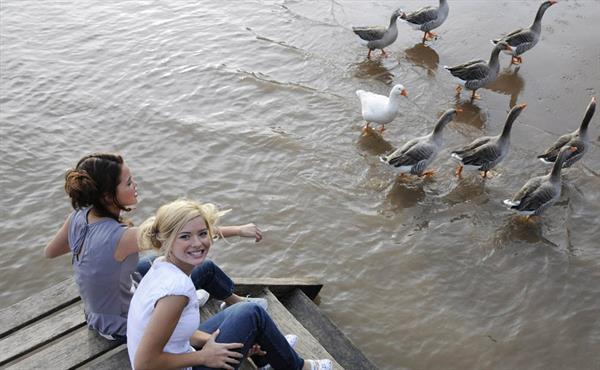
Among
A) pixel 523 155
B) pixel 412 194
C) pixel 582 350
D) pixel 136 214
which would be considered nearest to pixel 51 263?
pixel 136 214

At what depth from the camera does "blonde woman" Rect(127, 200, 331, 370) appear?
131 inches

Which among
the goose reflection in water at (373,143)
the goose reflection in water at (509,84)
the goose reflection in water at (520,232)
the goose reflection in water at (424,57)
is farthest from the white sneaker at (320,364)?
the goose reflection in water at (424,57)

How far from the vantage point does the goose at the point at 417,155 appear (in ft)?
25.4

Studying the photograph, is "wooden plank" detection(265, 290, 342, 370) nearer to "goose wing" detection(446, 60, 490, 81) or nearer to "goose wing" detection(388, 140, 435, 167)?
"goose wing" detection(388, 140, 435, 167)

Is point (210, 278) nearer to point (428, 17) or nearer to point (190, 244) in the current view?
point (190, 244)

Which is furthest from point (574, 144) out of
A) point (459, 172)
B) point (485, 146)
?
point (459, 172)

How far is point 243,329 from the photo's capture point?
383 centimetres

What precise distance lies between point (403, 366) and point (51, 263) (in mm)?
4099

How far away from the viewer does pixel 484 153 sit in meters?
7.74

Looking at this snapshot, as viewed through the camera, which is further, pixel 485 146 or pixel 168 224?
pixel 485 146

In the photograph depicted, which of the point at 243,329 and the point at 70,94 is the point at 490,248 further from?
the point at 70,94

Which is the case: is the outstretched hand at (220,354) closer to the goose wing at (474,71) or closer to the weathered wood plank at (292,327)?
the weathered wood plank at (292,327)

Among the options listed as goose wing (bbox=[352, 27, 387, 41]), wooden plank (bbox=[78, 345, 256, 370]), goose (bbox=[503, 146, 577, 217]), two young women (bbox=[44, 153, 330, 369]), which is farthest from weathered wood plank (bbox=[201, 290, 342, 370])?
goose wing (bbox=[352, 27, 387, 41])

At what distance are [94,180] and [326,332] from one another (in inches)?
94.0
